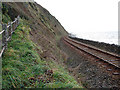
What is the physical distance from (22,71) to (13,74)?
476 millimetres

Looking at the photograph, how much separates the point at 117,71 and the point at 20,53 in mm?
5169

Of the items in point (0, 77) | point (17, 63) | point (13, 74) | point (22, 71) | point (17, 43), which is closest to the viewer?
point (0, 77)

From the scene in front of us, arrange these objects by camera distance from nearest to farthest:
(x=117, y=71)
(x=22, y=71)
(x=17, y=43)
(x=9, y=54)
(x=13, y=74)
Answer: (x=13, y=74) < (x=22, y=71) < (x=9, y=54) < (x=117, y=71) < (x=17, y=43)

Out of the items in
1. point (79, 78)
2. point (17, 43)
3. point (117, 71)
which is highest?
point (17, 43)

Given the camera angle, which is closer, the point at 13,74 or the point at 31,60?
the point at 13,74

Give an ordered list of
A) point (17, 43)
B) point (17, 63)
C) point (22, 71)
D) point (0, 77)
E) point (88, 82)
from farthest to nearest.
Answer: point (17, 43) → point (88, 82) → point (17, 63) → point (22, 71) → point (0, 77)

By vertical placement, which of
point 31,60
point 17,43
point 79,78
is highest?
point 17,43

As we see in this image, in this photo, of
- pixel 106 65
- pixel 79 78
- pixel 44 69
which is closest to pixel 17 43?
pixel 44 69

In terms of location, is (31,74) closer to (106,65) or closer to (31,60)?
(31,60)

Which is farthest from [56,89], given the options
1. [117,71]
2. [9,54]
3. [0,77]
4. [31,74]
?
[117,71]

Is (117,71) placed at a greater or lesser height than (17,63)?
lesser

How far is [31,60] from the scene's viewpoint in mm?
5754

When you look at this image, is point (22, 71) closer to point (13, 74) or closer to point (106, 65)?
point (13, 74)

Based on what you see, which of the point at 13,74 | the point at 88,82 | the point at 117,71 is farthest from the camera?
the point at 117,71
